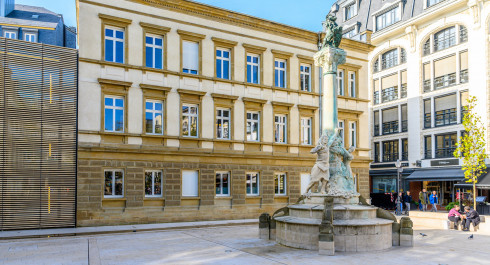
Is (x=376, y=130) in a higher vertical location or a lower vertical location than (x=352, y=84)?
lower

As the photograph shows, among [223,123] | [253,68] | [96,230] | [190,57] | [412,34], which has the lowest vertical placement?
[96,230]

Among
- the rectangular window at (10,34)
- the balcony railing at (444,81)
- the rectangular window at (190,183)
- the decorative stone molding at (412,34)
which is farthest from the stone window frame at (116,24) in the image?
the decorative stone molding at (412,34)

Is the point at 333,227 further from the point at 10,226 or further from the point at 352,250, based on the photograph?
the point at 10,226

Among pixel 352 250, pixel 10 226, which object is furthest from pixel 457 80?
pixel 10 226

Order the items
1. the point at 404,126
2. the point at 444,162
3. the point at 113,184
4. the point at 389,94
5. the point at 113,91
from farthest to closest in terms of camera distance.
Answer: the point at 389,94, the point at 404,126, the point at 444,162, the point at 113,91, the point at 113,184

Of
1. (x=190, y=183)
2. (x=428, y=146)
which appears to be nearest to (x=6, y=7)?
(x=190, y=183)

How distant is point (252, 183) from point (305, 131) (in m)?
5.34

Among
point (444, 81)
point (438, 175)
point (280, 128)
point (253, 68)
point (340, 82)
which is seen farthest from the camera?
point (444, 81)

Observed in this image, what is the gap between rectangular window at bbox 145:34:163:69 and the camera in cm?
2353

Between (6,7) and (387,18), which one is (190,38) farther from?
(6,7)

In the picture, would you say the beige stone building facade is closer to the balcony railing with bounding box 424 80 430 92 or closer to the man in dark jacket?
the man in dark jacket

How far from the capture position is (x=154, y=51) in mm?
23688

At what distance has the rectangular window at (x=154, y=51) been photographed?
77.2 feet

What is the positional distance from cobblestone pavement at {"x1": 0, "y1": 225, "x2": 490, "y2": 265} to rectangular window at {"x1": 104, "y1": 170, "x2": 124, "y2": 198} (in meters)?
3.86
